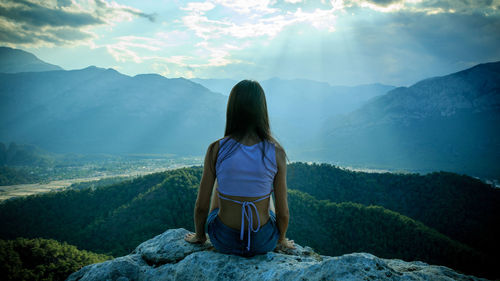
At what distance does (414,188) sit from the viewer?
52.5m

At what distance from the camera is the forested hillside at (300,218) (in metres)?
32.6

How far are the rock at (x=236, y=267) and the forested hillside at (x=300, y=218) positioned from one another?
30297 mm

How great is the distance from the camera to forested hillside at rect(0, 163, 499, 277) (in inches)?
1283

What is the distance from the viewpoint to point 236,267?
Result: 4.02 m

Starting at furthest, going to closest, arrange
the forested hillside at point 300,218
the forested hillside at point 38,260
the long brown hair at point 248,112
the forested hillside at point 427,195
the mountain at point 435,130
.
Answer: the mountain at point 435,130
the forested hillside at point 427,195
the forested hillside at point 300,218
the forested hillside at point 38,260
the long brown hair at point 248,112

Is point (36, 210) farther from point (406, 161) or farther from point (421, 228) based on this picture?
point (406, 161)

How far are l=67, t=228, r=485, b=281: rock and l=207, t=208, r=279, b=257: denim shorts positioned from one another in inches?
4.9

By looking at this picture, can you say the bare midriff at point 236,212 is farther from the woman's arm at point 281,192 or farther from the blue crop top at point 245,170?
the woman's arm at point 281,192

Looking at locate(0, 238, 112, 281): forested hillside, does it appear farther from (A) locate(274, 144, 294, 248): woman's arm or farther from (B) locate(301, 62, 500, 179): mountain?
(B) locate(301, 62, 500, 179): mountain

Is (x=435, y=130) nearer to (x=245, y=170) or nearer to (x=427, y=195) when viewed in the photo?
(x=427, y=195)

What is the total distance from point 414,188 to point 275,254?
59107 mm

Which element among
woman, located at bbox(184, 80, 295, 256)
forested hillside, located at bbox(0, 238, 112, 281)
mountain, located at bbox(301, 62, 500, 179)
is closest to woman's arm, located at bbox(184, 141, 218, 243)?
woman, located at bbox(184, 80, 295, 256)

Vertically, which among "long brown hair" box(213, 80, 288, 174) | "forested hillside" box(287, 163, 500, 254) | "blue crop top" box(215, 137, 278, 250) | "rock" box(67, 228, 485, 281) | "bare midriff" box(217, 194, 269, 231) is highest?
"long brown hair" box(213, 80, 288, 174)

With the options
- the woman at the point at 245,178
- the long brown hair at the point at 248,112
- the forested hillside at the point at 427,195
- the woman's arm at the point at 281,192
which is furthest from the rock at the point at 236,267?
the forested hillside at the point at 427,195
